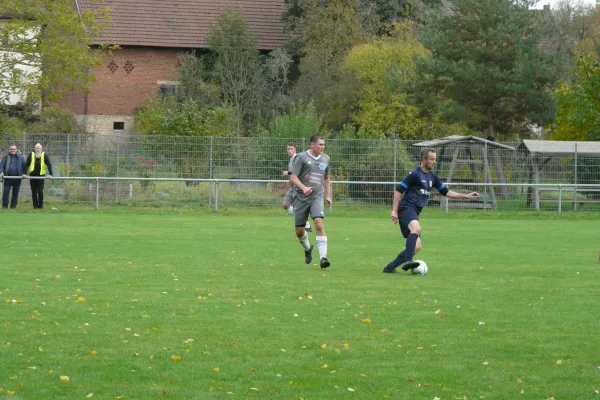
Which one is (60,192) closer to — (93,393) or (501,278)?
(501,278)

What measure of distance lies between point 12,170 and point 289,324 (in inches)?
905

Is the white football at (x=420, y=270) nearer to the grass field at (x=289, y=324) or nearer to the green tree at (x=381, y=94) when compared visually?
the grass field at (x=289, y=324)

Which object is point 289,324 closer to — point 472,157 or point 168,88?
point 472,157

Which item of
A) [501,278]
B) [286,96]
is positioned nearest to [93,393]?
[501,278]

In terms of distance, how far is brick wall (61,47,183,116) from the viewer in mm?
59562

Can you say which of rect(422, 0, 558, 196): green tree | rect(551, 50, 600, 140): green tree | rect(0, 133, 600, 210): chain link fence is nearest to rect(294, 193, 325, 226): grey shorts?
rect(0, 133, 600, 210): chain link fence

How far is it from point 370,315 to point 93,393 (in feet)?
12.7

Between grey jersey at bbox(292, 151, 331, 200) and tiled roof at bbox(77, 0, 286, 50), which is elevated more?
tiled roof at bbox(77, 0, 286, 50)

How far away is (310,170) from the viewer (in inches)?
589

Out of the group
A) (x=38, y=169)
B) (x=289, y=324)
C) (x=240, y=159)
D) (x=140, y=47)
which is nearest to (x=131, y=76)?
(x=140, y=47)

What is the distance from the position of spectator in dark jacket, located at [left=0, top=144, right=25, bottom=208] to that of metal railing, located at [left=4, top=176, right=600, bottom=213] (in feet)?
5.81

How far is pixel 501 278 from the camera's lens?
13.5 metres

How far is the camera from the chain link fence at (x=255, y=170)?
3256cm

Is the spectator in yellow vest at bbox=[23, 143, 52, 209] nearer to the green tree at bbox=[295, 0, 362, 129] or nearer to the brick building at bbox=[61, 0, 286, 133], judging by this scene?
the green tree at bbox=[295, 0, 362, 129]
